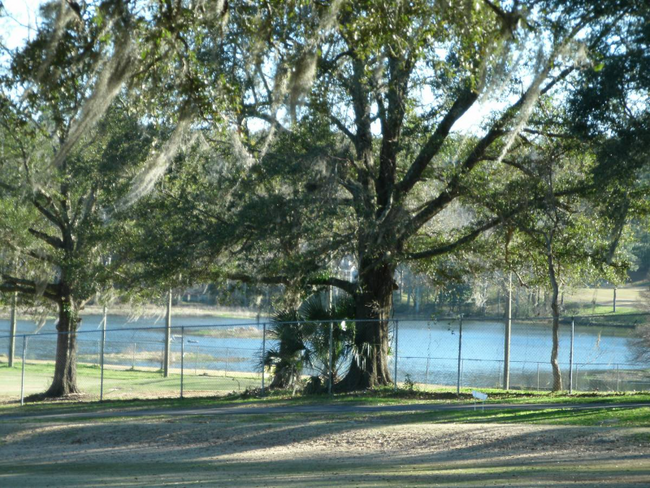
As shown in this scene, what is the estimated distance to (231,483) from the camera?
30.0ft

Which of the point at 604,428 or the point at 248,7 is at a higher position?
the point at 248,7

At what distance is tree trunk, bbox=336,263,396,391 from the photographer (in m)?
19.2

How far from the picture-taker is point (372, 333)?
63.1 feet

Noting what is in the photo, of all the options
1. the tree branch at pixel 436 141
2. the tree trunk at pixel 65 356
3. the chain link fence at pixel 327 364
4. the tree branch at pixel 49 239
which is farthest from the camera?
the tree trunk at pixel 65 356

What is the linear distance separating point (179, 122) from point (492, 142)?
34.1 ft

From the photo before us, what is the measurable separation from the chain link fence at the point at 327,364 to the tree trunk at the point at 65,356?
103 centimetres

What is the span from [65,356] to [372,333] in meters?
12.3

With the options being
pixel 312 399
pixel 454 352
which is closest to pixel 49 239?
pixel 312 399

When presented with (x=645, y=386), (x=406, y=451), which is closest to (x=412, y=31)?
(x=406, y=451)

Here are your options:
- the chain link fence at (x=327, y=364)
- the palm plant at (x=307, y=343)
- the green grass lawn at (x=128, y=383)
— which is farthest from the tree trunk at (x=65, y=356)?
the palm plant at (x=307, y=343)

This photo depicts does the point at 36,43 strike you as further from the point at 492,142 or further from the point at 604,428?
the point at 492,142

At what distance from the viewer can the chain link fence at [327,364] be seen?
63.3 ft

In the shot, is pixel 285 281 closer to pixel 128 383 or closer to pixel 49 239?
pixel 49 239

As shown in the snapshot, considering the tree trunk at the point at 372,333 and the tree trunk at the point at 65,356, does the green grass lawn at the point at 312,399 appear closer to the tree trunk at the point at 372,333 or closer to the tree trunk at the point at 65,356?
the tree trunk at the point at 372,333
